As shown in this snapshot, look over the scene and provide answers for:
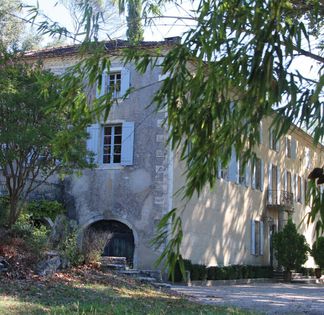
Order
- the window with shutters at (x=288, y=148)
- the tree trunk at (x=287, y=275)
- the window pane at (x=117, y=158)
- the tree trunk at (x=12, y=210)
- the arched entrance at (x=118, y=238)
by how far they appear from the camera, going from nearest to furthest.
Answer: the tree trunk at (x=12, y=210)
the arched entrance at (x=118, y=238)
the window pane at (x=117, y=158)
the tree trunk at (x=287, y=275)
the window with shutters at (x=288, y=148)

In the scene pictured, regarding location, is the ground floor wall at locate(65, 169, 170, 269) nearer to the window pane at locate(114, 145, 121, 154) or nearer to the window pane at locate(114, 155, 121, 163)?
the window pane at locate(114, 155, 121, 163)

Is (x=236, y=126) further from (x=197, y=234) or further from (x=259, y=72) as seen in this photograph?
(x=197, y=234)

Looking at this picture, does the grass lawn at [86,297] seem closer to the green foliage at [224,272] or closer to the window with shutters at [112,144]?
the green foliage at [224,272]

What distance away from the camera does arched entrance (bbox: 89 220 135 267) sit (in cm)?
1969

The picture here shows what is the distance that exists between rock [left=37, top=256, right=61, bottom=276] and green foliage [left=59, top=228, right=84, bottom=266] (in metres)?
0.46

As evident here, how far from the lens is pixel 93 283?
12586mm

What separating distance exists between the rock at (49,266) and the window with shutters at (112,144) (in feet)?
24.3

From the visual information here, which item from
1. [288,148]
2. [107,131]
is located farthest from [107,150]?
[288,148]

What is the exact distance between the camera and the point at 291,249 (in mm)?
25484

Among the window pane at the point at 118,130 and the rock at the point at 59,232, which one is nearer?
the rock at the point at 59,232

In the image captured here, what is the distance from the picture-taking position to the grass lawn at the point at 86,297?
27.6ft

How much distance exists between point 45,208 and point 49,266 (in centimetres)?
685

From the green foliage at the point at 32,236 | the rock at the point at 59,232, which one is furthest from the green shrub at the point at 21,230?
the rock at the point at 59,232

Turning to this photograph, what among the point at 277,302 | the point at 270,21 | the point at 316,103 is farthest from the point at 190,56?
the point at 277,302
